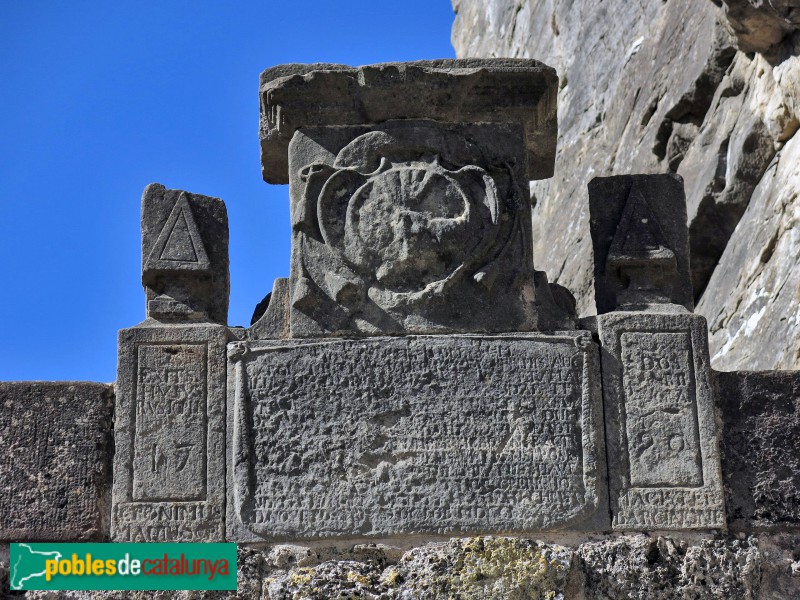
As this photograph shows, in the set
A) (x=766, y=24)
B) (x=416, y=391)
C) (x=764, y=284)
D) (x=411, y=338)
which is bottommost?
(x=416, y=391)

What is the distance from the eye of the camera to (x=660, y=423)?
18.6 feet

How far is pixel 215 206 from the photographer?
20.0 ft

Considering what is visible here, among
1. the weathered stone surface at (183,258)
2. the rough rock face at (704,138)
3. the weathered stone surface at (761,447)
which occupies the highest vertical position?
the rough rock face at (704,138)

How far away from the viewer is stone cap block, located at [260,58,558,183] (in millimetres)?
→ 6012

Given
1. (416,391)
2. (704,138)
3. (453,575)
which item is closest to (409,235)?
(416,391)

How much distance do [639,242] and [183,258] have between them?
6.82 feet

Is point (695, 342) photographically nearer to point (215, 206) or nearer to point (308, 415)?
point (308, 415)

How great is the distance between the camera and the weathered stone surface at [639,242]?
5.92m

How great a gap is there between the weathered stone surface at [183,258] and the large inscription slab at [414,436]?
1.04 feet

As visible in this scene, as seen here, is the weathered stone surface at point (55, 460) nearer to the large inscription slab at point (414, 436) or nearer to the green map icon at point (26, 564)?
the green map icon at point (26, 564)

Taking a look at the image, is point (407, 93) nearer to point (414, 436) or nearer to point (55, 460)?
point (414, 436)

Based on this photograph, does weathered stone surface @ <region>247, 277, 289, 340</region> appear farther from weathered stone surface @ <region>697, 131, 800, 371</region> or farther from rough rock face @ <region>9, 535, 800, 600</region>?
weathered stone surface @ <region>697, 131, 800, 371</region>

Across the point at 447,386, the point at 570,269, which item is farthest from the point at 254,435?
the point at 570,269

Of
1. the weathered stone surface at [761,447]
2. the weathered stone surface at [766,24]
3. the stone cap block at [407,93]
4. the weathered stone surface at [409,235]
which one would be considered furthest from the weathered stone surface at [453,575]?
the weathered stone surface at [766,24]
